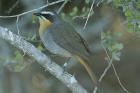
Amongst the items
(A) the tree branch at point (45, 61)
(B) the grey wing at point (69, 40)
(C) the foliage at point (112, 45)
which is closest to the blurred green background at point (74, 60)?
(B) the grey wing at point (69, 40)

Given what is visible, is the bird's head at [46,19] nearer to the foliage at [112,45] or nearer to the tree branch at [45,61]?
the tree branch at [45,61]

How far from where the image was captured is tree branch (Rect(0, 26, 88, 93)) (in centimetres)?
471

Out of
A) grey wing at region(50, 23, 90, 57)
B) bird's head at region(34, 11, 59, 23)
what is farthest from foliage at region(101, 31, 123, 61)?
bird's head at region(34, 11, 59, 23)

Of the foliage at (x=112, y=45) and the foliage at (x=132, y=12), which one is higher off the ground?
the foliage at (x=132, y=12)

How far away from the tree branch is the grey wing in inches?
20.5

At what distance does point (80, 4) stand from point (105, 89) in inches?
62.8

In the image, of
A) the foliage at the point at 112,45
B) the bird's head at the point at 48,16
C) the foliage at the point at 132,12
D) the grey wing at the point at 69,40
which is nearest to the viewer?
the foliage at the point at 132,12

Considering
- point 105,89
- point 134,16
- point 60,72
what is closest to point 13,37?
point 60,72

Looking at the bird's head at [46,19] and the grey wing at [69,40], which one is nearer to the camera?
the grey wing at [69,40]

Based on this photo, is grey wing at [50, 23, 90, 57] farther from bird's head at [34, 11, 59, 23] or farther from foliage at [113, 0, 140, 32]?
foliage at [113, 0, 140, 32]

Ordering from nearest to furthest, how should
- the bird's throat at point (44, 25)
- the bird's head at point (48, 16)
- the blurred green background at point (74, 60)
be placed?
the bird's head at point (48, 16), the bird's throat at point (44, 25), the blurred green background at point (74, 60)

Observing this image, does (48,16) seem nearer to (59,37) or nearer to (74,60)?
(59,37)

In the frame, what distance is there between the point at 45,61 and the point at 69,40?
740 millimetres

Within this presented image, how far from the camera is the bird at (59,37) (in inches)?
212
